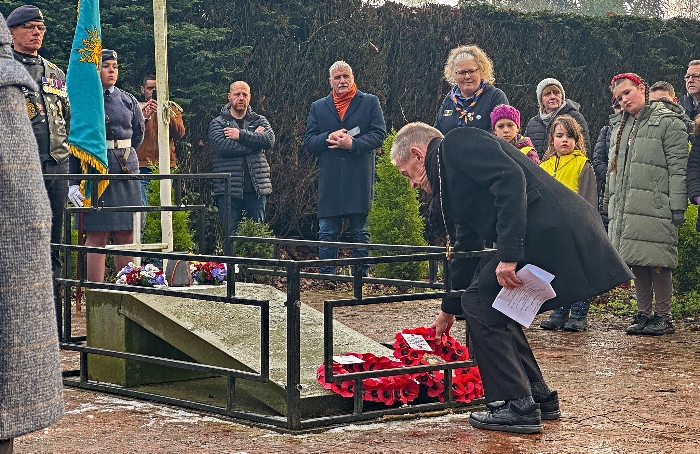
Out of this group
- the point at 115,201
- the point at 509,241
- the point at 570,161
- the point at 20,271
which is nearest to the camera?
the point at 20,271

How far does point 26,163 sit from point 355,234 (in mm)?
9008

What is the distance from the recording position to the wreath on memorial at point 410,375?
5875 mm

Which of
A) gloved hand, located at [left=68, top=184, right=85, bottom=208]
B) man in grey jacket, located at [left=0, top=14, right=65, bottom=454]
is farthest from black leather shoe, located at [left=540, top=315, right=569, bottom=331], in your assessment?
man in grey jacket, located at [left=0, top=14, right=65, bottom=454]

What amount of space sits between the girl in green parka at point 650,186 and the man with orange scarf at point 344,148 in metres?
2.83

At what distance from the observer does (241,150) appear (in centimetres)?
1162

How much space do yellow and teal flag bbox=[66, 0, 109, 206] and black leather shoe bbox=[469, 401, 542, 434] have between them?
4699mm

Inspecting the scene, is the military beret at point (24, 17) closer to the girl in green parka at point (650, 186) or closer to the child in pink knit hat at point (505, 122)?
the child in pink knit hat at point (505, 122)

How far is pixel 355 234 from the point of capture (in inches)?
453

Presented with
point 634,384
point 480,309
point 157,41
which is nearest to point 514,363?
→ point 480,309

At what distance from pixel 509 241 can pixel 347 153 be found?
19.6 ft

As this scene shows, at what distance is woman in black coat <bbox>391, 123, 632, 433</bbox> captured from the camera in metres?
5.46

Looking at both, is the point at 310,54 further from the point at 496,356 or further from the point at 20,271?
the point at 20,271

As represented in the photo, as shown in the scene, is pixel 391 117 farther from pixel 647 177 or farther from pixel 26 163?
pixel 26 163

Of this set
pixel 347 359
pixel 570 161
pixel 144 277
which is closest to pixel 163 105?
pixel 144 277
